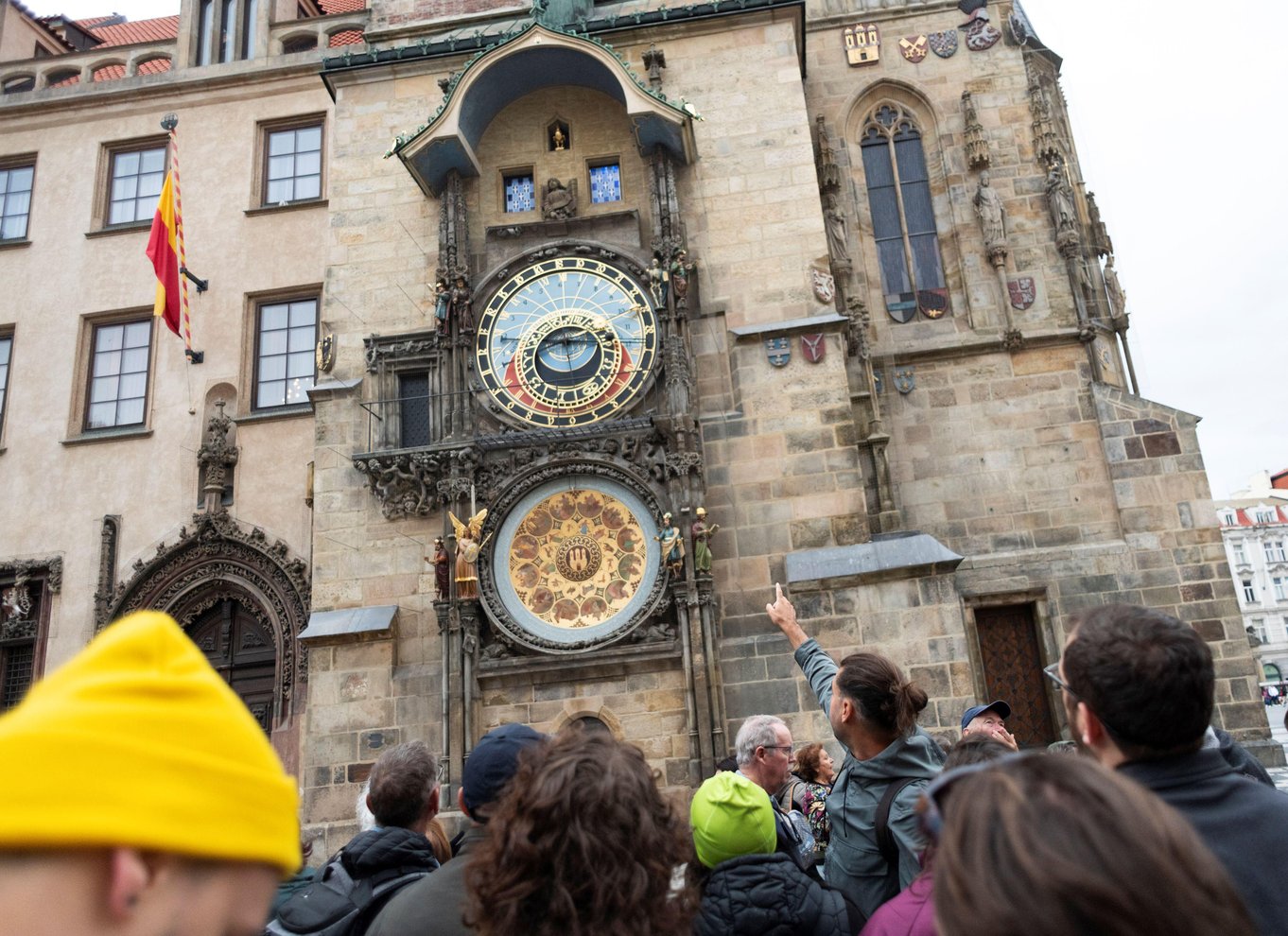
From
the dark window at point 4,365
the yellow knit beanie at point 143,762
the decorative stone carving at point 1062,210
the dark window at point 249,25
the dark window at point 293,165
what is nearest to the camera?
the yellow knit beanie at point 143,762

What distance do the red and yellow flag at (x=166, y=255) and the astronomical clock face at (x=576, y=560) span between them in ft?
21.3

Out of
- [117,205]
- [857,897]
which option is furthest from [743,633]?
[117,205]

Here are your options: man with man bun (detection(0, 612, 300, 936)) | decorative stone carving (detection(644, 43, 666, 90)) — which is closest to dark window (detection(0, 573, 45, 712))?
decorative stone carving (detection(644, 43, 666, 90))

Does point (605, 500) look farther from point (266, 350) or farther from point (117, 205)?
point (117, 205)

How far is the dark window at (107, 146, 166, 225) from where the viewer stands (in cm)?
1673

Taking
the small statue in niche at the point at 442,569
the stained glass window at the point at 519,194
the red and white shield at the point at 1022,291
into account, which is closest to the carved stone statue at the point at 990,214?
the red and white shield at the point at 1022,291

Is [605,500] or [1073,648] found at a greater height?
[605,500]

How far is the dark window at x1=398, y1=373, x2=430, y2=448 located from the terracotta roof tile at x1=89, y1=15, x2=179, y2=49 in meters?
13.0

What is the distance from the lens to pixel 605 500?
11.0 meters

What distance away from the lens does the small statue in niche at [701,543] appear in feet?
34.2

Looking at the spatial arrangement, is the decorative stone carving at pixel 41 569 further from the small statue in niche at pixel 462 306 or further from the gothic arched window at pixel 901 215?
the gothic arched window at pixel 901 215

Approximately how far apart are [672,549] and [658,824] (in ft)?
27.5

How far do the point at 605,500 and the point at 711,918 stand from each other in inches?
329

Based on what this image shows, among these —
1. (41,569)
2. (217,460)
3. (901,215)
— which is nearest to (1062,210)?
(901,215)
